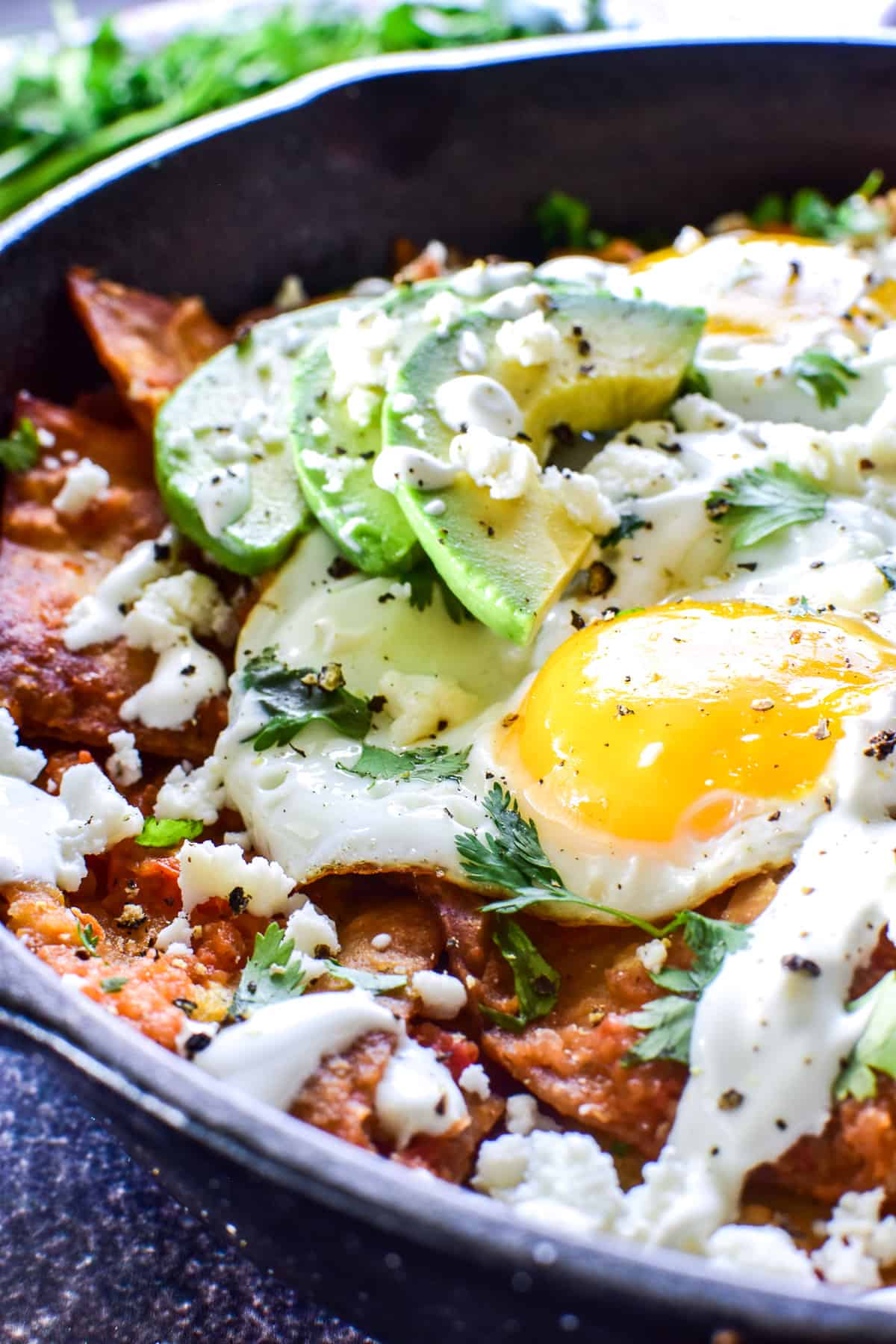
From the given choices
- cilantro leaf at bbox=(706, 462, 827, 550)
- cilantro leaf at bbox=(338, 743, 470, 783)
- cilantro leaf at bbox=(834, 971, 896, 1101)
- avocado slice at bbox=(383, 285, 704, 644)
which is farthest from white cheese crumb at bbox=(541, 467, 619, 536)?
cilantro leaf at bbox=(834, 971, 896, 1101)

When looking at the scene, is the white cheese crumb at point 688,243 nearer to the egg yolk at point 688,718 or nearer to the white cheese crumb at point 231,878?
the egg yolk at point 688,718

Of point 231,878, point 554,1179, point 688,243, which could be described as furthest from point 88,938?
point 688,243

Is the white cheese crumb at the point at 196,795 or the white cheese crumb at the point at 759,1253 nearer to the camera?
the white cheese crumb at the point at 759,1253

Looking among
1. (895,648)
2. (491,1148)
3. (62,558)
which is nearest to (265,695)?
(62,558)

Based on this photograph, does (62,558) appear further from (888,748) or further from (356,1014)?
(888,748)

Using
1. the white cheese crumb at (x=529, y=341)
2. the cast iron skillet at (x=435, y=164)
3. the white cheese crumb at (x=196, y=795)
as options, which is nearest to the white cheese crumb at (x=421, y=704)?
the white cheese crumb at (x=196, y=795)

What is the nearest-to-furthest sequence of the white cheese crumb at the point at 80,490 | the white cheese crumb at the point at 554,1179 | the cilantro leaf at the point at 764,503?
the white cheese crumb at the point at 554,1179
the cilantro leaf at the point at 764,503
the white cheese crumb at the point at 80,490

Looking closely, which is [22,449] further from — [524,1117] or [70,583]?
[524,1117]
